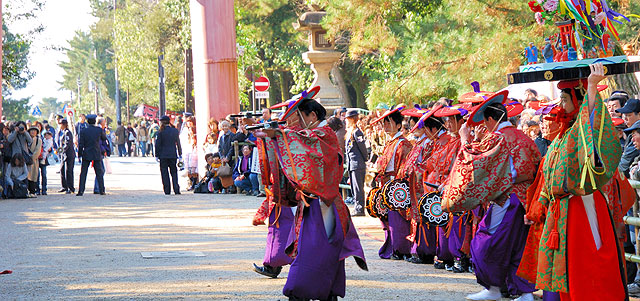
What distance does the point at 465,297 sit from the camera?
7934 mm

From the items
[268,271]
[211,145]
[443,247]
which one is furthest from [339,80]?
[268,271]

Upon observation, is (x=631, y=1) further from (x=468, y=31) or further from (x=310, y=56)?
(x=310, y=56)

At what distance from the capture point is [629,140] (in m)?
8.69

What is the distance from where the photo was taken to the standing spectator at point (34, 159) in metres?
20.1

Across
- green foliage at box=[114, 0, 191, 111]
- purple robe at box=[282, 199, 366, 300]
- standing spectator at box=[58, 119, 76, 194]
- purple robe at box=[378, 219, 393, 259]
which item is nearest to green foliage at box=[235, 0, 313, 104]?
green foliage at box=[114, 0, 191, 111]

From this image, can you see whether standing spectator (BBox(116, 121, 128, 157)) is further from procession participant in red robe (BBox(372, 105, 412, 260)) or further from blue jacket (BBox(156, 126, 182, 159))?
procession participant in red robe (BBox(372, 105, 412, 260))

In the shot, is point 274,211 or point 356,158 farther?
point 356,158

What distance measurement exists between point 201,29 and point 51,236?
10442 mm

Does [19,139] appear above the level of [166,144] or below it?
above

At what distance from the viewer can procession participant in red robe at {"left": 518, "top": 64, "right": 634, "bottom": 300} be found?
561cm

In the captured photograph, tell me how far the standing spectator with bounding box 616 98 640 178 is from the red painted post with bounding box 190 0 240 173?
14.4m

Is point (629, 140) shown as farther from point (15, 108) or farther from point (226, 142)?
point (15, 108)

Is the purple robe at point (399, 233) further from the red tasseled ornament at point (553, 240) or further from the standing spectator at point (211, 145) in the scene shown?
the standing spectator at point (211, 145)

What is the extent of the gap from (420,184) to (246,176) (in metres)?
9.88
